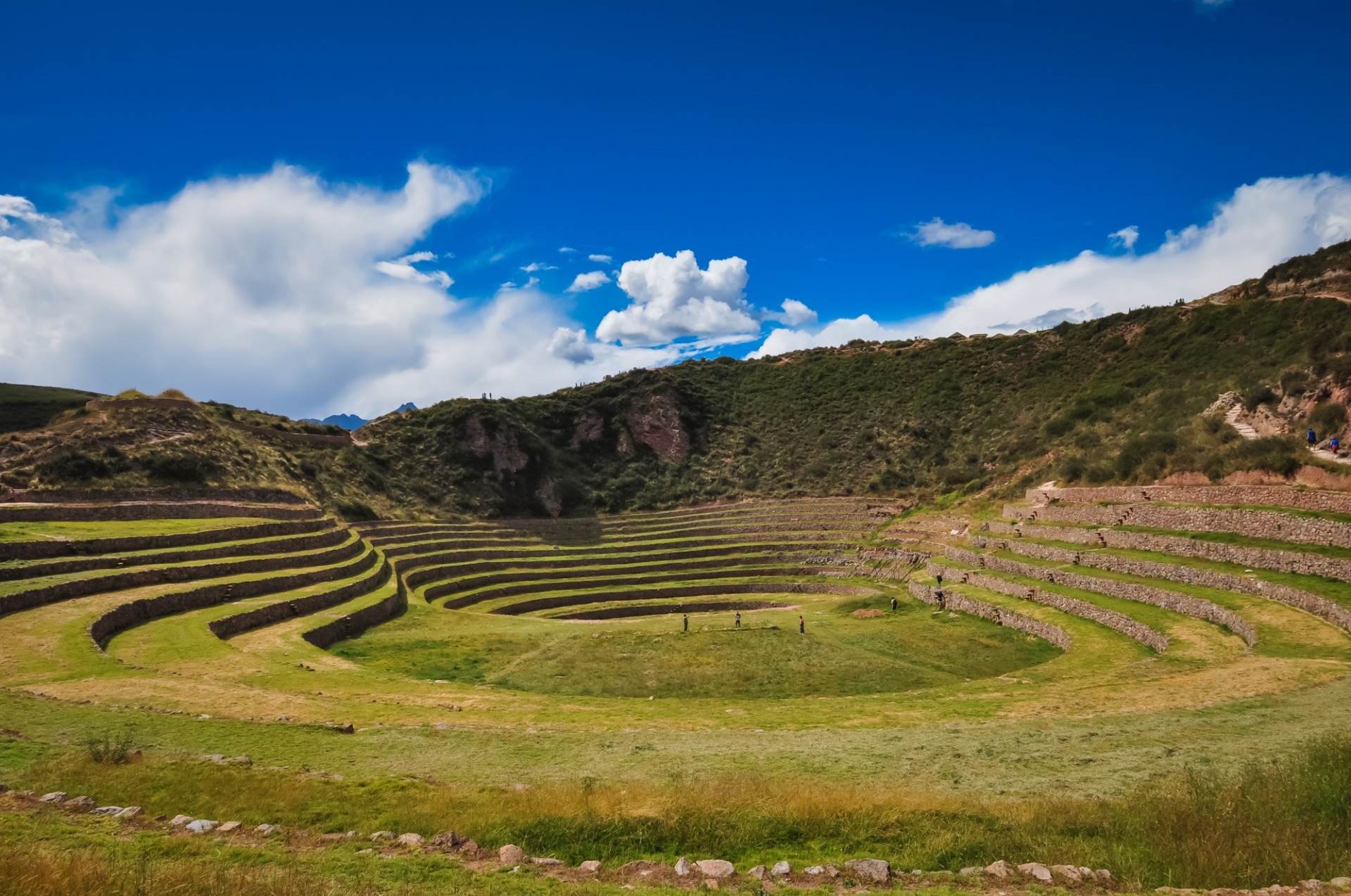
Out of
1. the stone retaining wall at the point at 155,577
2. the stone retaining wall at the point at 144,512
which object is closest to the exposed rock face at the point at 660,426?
the stone retaining wall at the point at 144,512

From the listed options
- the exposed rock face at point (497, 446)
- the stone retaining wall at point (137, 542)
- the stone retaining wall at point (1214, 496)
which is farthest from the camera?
the exposed rock face at point (497, 446)

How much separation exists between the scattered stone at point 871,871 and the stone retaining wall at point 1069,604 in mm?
16346

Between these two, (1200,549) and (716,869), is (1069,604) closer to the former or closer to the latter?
(1200,549)

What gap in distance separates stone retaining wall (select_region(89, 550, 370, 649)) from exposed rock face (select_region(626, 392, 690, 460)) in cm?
4816

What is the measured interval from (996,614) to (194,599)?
97.5 feet

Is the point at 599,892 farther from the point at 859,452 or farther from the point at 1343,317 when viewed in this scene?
the point at 859,452

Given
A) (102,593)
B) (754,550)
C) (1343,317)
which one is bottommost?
(754,550)

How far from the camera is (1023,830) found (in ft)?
28.7

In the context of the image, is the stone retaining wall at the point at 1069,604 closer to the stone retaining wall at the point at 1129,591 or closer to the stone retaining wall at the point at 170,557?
the stone retaining wall at the point at 1129,591

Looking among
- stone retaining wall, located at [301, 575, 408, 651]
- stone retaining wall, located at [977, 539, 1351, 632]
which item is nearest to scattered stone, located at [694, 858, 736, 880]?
stone retaining wall, located at [977, 539, 1351, 632]

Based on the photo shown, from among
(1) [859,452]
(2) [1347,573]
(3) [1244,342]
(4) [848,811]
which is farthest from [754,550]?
(4) [848,811]

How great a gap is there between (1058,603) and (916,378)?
56.5 m

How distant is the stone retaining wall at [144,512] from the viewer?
102 ft

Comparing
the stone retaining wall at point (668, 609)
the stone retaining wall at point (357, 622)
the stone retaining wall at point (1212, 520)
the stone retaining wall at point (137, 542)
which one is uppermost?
the stone retaining wall at point (137, 542)
